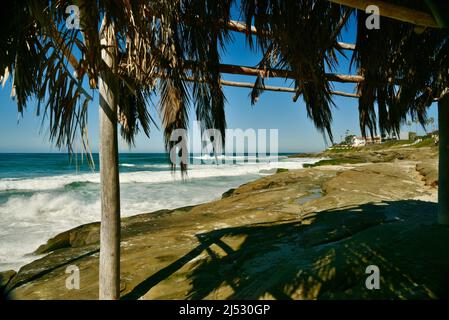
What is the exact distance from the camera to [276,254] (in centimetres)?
326

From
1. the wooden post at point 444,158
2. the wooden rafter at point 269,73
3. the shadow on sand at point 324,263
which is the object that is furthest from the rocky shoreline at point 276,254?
the wooden rafter at point 269,73

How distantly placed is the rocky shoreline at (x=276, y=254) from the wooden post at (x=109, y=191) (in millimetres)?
553

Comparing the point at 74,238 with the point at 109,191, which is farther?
the point at 74,238

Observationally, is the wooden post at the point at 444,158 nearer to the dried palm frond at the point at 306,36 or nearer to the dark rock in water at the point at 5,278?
the dried palm frond at the point at 306,36

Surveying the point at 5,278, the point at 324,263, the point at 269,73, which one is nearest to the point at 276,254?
the point at 324,263

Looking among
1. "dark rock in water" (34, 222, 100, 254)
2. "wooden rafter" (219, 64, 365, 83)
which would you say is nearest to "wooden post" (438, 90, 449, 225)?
"wooden rafter" (219, 64, 365, 83)

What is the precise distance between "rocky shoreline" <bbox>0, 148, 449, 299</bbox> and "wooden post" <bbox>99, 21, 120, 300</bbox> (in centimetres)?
55

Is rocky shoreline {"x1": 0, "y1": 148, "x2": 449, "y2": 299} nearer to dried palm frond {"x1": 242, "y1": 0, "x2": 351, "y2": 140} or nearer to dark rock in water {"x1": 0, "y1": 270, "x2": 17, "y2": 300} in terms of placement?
dark rock in water {"x1": 0, "y1": 270, "x2": 17, "y2": 300}

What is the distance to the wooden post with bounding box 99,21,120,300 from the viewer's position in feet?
7.30

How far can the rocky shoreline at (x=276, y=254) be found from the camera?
214cm

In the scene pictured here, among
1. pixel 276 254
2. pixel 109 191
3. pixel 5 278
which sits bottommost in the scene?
pixel 5 278

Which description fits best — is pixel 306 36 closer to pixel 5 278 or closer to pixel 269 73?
pixel 269 73

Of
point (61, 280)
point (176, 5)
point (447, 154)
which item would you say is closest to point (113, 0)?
point (176, 5)

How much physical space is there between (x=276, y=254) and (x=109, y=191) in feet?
6.46
